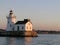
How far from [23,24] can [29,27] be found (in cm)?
192

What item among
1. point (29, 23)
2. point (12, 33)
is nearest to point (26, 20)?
point (29, 23)

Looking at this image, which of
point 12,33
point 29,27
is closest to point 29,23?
point 29,27

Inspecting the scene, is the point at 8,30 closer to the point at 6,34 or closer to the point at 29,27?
the point at 6,34

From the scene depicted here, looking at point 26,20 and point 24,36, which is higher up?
point 26,20

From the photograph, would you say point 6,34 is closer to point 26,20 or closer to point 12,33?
point 12,33

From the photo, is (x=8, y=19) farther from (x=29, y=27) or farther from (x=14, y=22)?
(x=29, y=27)

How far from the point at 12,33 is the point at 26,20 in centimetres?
545

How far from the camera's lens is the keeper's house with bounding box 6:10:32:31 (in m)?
69.6

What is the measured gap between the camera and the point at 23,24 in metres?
69.4

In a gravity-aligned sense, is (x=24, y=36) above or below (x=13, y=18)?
below

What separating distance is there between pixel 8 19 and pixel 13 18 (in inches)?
69.3

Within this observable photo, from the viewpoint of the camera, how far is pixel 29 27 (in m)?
70.1

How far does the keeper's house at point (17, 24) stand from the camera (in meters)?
69.6

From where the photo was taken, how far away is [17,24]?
71.0 m
